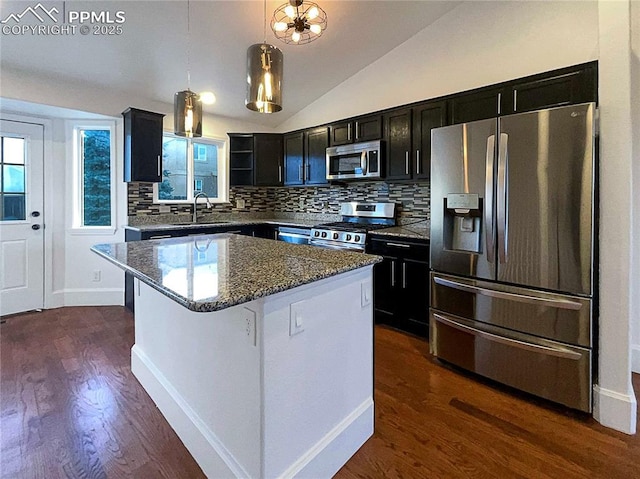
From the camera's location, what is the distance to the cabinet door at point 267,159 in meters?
5.00

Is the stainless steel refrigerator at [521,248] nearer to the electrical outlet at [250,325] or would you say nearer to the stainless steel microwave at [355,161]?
the stainless steel microwave at [355,161]

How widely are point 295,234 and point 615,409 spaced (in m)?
3.34

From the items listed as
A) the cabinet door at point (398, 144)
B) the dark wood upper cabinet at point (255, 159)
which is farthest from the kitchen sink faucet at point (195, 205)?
the cabinet door at point (398, 144)

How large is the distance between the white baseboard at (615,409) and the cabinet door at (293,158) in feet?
12.4

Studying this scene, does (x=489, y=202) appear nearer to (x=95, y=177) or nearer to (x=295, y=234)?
(x=295, y=234)

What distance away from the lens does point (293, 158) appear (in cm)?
489

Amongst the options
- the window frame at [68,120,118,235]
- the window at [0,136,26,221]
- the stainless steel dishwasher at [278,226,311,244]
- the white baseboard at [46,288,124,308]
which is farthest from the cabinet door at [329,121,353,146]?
the window at [0,136,26,221]

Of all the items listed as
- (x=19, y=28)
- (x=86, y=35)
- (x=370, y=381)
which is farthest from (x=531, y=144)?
(x=19, y=28)

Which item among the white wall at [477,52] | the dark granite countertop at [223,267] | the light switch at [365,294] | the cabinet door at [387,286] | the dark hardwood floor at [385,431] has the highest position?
the white wall at [477,52]

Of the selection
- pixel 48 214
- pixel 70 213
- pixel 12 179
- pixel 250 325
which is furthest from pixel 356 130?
pixel 12 179

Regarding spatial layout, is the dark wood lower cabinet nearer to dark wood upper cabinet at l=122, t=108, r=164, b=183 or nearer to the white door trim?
dark wood upper cabinet at l=122, t=108, r=164, b=183

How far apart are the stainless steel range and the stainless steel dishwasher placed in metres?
0.19

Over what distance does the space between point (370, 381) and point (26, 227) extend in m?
4.14

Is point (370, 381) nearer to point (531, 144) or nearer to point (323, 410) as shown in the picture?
point (323, 410)
